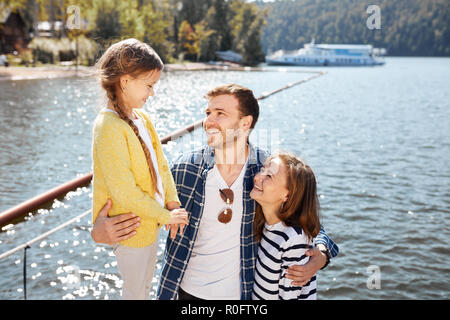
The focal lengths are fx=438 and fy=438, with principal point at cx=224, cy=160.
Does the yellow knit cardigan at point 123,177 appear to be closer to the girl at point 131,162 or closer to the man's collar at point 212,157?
the girl at point 131,162

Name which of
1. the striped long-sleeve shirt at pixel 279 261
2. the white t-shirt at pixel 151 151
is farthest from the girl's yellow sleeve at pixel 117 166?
the striped long-sleeve shirt at pixel 279 261

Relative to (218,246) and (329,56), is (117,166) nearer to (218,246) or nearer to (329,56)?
(218,246)

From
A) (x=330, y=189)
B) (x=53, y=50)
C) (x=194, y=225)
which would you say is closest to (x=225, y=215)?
(x=194, y=225)

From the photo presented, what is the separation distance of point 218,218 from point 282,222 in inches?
11.3

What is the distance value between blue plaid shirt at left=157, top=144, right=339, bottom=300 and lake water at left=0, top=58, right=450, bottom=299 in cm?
51

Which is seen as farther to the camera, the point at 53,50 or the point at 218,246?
the point at 53,50

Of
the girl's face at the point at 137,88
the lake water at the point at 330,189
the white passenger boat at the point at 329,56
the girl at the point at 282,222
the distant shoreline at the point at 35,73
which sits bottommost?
the lake water at the point at 330,189

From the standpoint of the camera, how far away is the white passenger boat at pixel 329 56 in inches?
3169

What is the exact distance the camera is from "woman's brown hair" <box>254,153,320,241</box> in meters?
1.94

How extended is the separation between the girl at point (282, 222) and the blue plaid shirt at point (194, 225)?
0.05 m

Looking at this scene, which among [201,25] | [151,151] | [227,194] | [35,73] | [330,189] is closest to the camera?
[151,151]

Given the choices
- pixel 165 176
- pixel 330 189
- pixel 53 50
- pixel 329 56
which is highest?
pixel 329 56

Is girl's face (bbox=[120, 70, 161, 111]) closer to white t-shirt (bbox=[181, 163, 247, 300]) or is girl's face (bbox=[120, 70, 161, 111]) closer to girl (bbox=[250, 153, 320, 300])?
white t-shirt (bbox=[181, 163, 247, 300])

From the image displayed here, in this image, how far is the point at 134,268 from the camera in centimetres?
183
